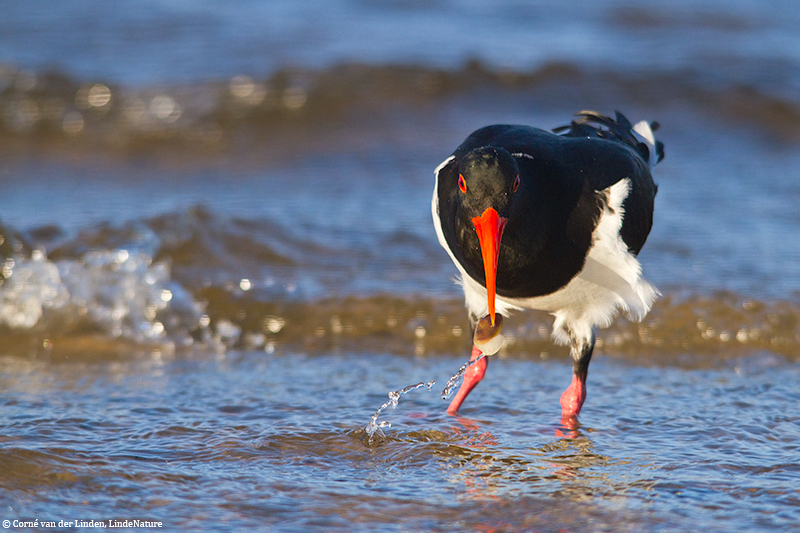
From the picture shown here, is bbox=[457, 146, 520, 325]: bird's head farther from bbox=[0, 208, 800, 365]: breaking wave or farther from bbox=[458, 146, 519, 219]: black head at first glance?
bbox=[0, 208, 800, 365]: breaking wave

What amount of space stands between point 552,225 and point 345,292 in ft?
7.27

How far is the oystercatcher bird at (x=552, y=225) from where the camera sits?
134 inches

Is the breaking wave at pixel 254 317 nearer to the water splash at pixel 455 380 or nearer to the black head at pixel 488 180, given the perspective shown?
the water splash at pixel 455 380

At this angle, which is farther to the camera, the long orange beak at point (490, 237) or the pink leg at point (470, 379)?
the pink leg at point (470, 379)

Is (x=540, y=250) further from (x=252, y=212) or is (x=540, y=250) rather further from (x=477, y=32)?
(x=477, y=32)

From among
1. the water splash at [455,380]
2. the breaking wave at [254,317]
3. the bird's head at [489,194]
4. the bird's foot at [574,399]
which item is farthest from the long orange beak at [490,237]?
the breaking wave at [254,317]

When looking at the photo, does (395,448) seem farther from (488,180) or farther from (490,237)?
(488,180)

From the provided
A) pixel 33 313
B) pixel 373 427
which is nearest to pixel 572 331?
pixel 373 427

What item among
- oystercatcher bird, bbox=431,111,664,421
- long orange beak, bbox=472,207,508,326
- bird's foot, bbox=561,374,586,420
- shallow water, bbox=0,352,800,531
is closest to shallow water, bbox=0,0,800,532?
shallow water, bbox=0,352,800,531

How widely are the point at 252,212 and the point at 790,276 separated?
386cm

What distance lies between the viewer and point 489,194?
3.36m

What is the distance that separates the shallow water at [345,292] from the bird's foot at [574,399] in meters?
0.12

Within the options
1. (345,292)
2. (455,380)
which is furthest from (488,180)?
(345,292)

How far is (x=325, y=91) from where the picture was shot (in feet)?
32.6
